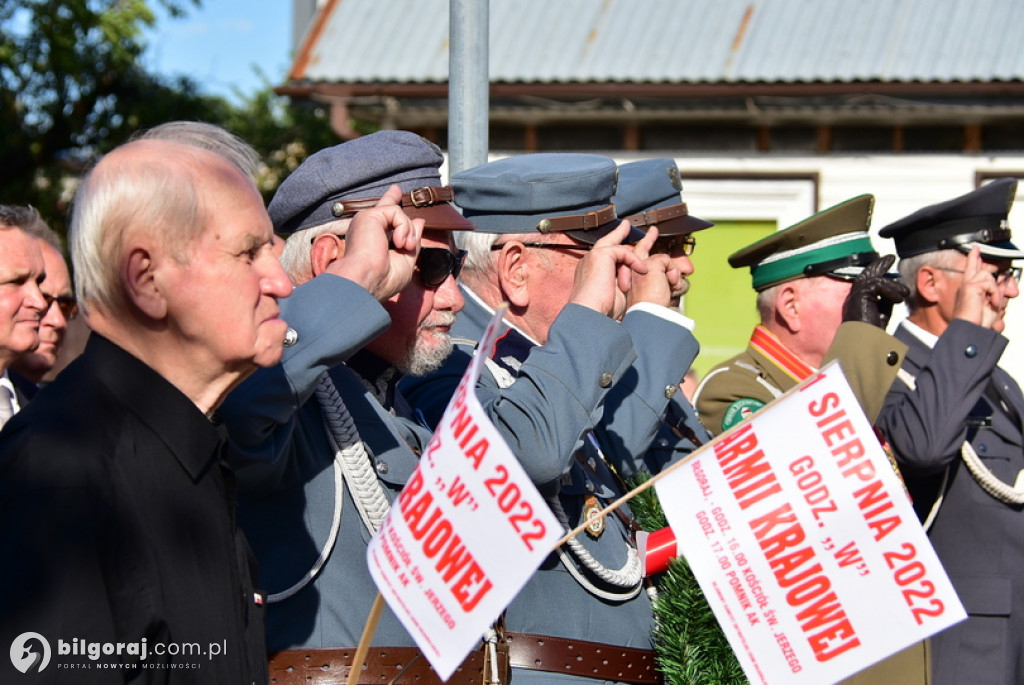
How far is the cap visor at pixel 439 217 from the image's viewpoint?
2.68 metres

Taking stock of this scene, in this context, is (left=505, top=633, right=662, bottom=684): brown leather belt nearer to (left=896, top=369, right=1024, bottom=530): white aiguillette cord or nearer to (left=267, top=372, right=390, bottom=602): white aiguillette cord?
(left=267, top=372, right=390, bottom=602): white aiguillette cord

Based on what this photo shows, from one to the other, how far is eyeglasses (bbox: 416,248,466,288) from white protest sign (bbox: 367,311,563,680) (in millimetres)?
774

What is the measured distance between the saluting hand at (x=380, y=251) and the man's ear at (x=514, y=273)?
0.81 m

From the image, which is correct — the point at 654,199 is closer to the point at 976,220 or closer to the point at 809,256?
the point at 809,256

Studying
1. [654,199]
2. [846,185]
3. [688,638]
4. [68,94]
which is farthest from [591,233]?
[68,94]

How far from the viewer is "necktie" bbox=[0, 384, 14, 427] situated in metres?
3.59

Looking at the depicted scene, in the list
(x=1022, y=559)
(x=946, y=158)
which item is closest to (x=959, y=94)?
(x=946, y=158)

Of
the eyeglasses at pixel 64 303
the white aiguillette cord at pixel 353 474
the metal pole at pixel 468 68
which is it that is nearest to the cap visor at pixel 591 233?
the metal pole at pixel 468 68

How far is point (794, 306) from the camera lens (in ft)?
15.0

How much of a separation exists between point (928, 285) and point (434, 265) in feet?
8.37

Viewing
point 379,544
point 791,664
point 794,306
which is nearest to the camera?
point 379,544

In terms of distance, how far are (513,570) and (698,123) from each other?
22.0ft

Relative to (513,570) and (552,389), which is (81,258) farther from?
(552,389)

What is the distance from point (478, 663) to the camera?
97.5 inches
